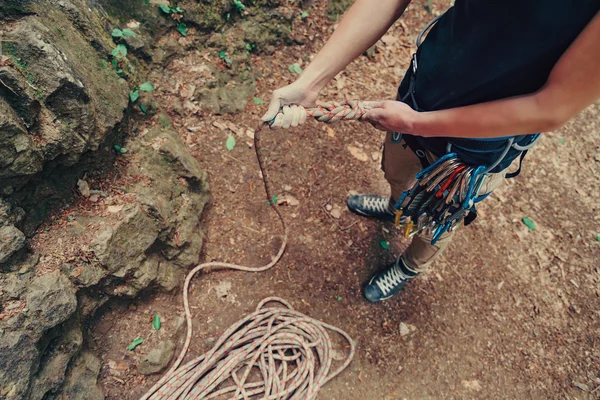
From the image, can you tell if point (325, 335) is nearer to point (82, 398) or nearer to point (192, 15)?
point (82, 398)

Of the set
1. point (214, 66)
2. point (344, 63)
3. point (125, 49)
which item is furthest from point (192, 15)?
point (344, 63)

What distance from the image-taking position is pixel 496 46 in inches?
41.0

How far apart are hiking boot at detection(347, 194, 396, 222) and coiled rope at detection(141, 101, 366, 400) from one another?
2.67 ft

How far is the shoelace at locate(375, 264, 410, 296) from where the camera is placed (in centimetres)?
218

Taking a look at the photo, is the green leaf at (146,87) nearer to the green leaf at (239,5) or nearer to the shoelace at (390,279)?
the green leaf at (239,5)

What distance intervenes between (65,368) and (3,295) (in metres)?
0.43

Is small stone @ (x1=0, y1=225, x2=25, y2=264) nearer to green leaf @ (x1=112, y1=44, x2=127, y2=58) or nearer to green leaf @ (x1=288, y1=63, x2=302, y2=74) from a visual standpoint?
green leaf @ (x1=112, y1=44, x2=127, y2=58)

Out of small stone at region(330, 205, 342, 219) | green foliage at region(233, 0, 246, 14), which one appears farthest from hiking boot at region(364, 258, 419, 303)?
green foliage at region(233, 0, 246, 14)

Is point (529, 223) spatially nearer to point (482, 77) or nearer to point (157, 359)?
point (482, 77)

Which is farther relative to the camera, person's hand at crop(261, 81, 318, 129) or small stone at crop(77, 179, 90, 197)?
small stone at crop(77, 179, 90, 197)

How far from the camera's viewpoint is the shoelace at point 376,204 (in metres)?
2.50

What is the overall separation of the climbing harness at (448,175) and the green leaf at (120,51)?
5.08ft

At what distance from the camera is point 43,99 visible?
144cm

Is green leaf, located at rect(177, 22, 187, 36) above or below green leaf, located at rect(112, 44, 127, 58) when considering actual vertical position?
below
